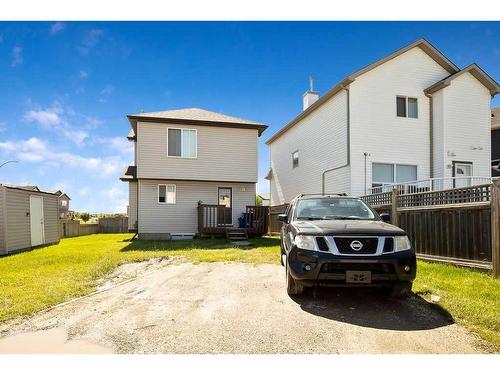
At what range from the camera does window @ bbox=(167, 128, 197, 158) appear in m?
16.9

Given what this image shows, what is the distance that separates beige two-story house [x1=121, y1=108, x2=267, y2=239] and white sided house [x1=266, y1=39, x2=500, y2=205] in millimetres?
5061

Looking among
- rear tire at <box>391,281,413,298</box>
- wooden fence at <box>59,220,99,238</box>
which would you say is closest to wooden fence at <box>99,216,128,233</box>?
wooden fence at <box>59,220,99,238</box>

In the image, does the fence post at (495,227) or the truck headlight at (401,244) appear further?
the fence post at (495,227)

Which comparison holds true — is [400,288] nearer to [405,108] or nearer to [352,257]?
[352,257]

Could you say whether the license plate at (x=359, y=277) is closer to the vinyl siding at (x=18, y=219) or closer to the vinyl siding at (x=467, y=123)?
the vinyl siding at (x=467, y=123)

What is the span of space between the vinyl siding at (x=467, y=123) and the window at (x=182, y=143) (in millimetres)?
12112

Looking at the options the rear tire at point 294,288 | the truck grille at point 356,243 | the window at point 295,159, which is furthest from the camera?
the window at point 295,159

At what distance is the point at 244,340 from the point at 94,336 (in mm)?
1833

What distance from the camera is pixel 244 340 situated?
3666 mm

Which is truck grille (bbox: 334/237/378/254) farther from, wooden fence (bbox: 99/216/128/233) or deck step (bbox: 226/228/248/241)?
wooden fence (bbox: 99/216/128/233)

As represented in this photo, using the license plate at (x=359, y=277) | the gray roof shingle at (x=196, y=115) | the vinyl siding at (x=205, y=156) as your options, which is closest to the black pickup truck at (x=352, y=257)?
the license plate at (x=359, y=277)

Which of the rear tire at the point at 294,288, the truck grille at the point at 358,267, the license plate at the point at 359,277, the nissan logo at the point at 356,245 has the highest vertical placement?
the nissan logo at the point at 356,245

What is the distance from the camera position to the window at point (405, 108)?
14.6m
